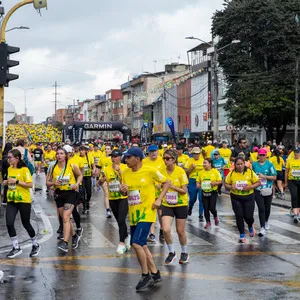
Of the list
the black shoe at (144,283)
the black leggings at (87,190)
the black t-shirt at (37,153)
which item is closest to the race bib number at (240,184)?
the black shoe at (144,283)

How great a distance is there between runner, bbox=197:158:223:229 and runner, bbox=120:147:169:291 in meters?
5.91

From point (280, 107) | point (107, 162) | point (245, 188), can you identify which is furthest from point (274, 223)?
point (280, 107)

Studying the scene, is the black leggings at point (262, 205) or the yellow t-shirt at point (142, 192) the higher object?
the yellow t-shirt at point (142, 192)

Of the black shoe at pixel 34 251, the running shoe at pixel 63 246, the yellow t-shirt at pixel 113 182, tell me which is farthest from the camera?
the yellow t-shirt at pixel 113 182

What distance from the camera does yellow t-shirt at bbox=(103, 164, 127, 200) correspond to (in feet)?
38.5

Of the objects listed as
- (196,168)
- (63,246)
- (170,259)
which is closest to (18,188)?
(63,246)

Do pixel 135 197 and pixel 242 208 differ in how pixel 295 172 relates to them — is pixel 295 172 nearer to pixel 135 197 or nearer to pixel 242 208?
pixel 242 208

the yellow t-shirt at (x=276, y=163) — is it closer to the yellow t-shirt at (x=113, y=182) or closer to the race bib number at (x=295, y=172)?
the race bib number at (x=295, y=172)

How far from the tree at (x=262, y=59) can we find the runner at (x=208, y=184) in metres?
33.0

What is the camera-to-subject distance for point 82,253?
37.6 feet

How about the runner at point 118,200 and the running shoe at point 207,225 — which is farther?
the running shoe at point 207,225

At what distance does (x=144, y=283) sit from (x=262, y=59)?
1726 inches

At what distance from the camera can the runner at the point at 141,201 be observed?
28.2 ft

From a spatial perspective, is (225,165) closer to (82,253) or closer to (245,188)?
(245,188)
